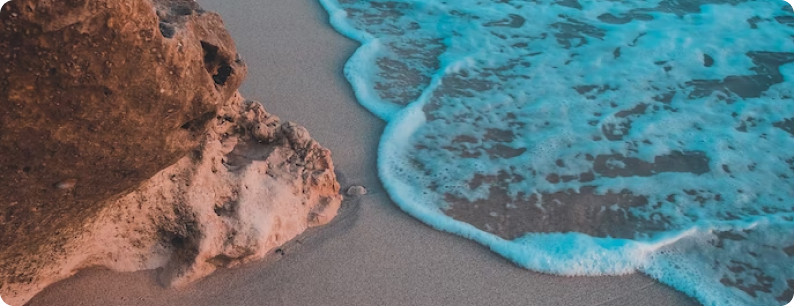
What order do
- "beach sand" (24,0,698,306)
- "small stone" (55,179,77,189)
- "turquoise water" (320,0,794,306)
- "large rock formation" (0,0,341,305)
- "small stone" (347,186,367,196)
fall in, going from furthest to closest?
"small stone" (347,186,367,196) < "turquoise water" (320,0,794,306) < "beach sand" (24,0,698,306) < "small stone" (55,179,77,189) < "large rock formation" (0,0,341,305)

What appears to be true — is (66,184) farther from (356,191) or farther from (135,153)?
(356,191)

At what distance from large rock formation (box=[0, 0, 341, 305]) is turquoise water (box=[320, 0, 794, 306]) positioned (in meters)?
0.75

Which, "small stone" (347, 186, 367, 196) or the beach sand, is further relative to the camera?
"small stone" (347, 186, 367, 196)

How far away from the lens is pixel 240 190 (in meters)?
2.68

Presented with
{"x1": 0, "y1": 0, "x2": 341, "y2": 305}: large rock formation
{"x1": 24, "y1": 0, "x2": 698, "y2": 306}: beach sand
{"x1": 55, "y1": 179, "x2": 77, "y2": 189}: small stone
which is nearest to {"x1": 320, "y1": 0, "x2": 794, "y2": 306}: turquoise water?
{"x1": 24, "y1": 0, "x2": 698, "y2": 306}: beach sand

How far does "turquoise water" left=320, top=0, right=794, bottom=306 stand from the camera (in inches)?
116

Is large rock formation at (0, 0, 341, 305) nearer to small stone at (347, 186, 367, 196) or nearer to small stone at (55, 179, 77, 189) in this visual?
small stone at (55, 179, 77, 189)

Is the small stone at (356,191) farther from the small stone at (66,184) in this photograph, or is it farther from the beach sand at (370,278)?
the small stone at (66,184)

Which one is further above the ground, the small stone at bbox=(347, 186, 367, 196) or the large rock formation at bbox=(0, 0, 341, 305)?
the large rock formation at bbox=(0, 0, 341, 305)

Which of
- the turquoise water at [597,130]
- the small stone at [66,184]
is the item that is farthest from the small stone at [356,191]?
the small stone at [66,184]

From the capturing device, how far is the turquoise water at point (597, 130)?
2.95 metres

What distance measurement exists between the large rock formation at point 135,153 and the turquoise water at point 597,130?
0.75 metres

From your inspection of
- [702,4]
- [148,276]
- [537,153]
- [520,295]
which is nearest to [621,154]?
[537,153]

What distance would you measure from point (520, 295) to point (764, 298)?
3.58ft
